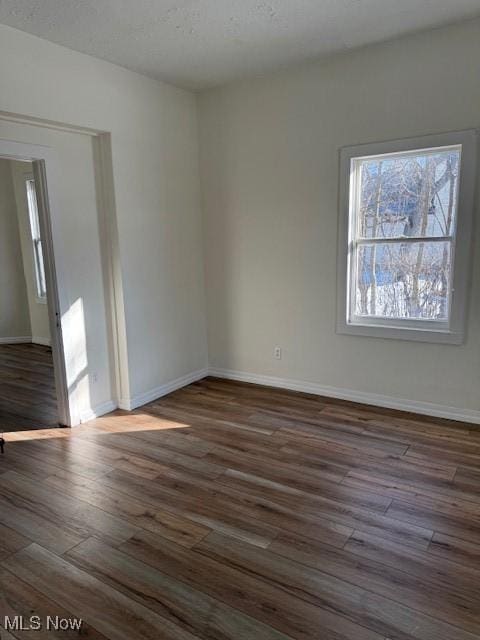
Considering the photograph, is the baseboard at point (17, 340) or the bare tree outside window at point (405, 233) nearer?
the bare tree outside window at point (405, 233)

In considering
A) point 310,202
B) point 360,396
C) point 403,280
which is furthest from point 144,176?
point 360,396

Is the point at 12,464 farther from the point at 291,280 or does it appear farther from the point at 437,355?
the point at 437,355

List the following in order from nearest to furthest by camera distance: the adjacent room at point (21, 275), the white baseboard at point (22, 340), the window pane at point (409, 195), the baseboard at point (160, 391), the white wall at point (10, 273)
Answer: the window pane at point (409, 195), the baseboard at point (160, 391), the adjacent room at point (21, 275), the white wall at point (10, 273), the white baseboard at point (22, 340)

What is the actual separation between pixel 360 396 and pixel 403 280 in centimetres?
111

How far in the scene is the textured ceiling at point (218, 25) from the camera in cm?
269

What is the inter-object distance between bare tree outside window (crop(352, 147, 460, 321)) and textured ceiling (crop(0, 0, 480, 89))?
3.00 feet

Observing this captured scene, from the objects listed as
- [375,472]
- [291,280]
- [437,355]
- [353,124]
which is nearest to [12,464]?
[375,472]

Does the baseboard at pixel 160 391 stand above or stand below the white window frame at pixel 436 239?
below

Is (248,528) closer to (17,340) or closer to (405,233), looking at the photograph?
(405,233)

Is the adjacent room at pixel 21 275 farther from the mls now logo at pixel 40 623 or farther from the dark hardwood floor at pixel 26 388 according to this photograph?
the mls now logo at pixel 40 623

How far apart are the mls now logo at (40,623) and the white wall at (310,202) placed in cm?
288

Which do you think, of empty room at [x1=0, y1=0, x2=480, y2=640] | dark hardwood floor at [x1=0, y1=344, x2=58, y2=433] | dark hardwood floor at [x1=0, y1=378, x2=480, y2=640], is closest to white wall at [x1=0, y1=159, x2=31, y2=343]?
dark hardwood floor at [x1=0, y1=344, x2=58, y2=433]

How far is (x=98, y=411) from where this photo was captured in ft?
12.6

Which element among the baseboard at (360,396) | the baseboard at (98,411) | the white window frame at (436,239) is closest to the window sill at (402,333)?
the white window frame at (436,239)
